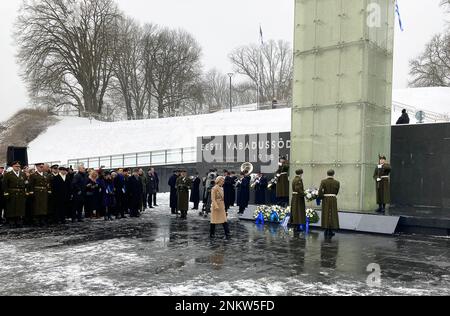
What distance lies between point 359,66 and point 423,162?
478 centimetres

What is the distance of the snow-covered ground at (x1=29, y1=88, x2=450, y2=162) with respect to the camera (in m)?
36.8

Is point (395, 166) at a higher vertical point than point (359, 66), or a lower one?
lower

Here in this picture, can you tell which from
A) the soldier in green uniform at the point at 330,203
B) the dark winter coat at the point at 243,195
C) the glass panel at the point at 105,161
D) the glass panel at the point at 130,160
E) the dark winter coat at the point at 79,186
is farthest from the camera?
the glass panel at the point at 105,161

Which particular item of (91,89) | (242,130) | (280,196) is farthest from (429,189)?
(91,89)

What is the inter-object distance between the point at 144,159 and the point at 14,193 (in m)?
20.9

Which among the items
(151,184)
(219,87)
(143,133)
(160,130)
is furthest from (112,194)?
(219,87)

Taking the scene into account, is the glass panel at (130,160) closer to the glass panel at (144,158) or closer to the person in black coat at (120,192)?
the glass panel at (144,158)

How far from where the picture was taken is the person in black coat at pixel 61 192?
592 inches

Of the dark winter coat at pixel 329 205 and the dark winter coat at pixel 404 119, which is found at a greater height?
the dark winter coat at pixel 404 119

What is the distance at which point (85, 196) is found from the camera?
16.3 m

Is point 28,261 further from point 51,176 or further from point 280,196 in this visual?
point 280,196

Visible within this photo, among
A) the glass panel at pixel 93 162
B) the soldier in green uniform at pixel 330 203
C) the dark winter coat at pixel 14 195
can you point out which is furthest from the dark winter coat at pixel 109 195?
the glass panel at pixel 93 162

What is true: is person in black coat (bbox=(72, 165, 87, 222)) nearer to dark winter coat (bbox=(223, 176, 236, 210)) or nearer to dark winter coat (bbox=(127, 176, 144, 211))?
dark winter coat (bbox=(127, 176, 144, 211))

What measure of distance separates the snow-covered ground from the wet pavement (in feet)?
76.1
